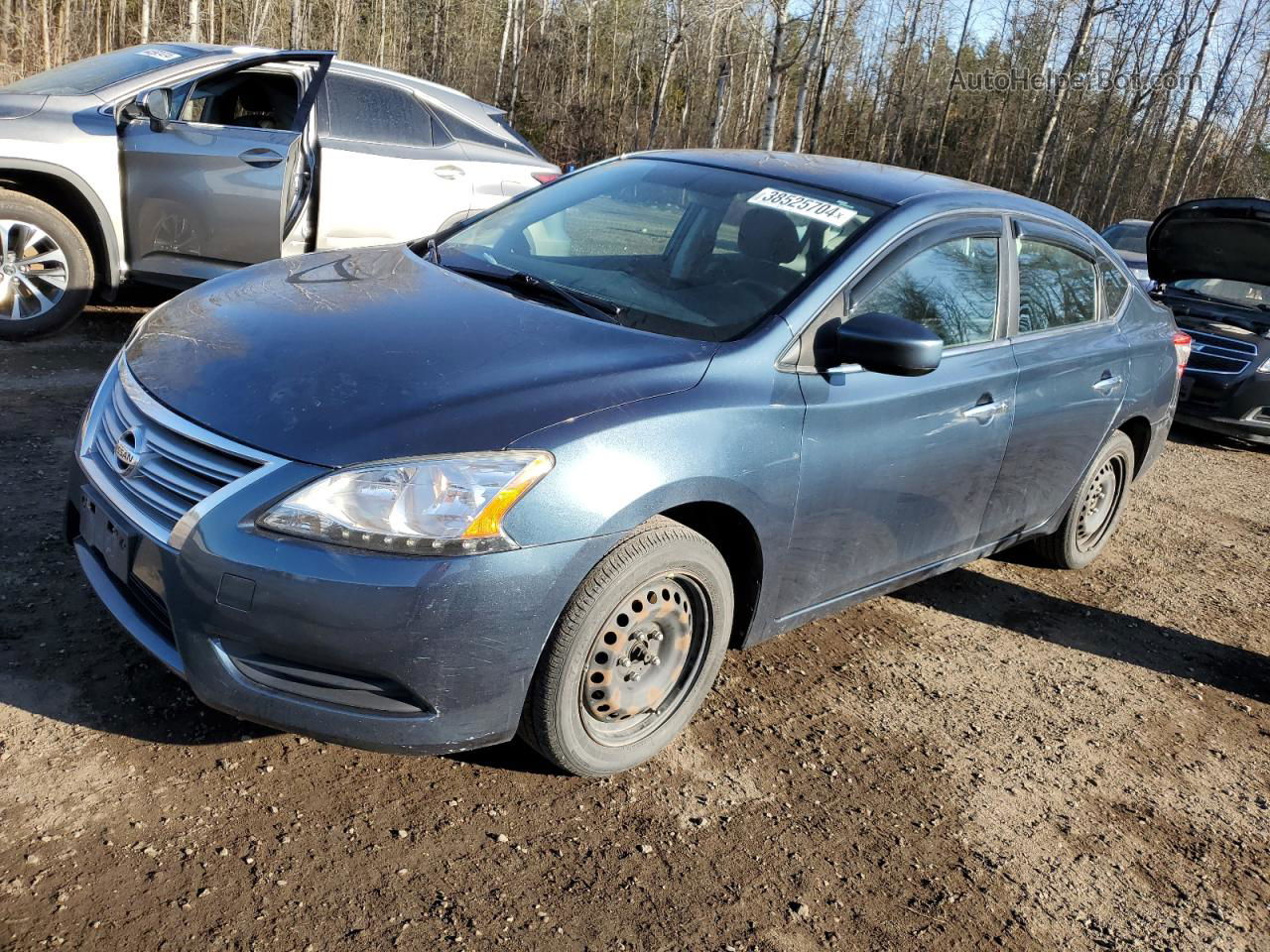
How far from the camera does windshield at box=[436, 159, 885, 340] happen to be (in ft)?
11.0

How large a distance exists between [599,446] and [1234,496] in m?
6.13

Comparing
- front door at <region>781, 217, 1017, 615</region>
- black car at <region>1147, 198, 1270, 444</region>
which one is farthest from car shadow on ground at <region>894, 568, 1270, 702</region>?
black car at <region>1147, 198, 1270, 444</region>

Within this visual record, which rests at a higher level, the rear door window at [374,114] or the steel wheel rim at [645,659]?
the rear door window at [374,114]

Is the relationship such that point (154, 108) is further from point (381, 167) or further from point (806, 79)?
point (806, 79)

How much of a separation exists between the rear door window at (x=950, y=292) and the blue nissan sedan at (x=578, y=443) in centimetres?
1

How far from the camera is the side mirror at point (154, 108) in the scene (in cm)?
604

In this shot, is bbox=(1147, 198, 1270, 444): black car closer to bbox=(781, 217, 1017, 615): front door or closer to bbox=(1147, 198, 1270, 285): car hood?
bbox=(1147, 198, 1270, 285): car hood

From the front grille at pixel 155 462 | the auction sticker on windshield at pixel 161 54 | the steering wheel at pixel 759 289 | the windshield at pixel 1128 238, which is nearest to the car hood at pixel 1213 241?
the windshield at pixel 1128 238

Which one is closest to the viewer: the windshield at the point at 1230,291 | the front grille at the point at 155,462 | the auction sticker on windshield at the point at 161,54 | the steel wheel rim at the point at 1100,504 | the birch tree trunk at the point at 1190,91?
the front grille at the point at 155,462

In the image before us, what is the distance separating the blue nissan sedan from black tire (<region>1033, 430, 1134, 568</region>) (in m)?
0.59

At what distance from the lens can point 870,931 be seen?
8.57 ft

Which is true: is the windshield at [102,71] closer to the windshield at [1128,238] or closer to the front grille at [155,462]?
the front grille at [155,462]

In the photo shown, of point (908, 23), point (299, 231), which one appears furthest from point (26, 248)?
point (908, 23)

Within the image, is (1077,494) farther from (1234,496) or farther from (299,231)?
(299,231)
